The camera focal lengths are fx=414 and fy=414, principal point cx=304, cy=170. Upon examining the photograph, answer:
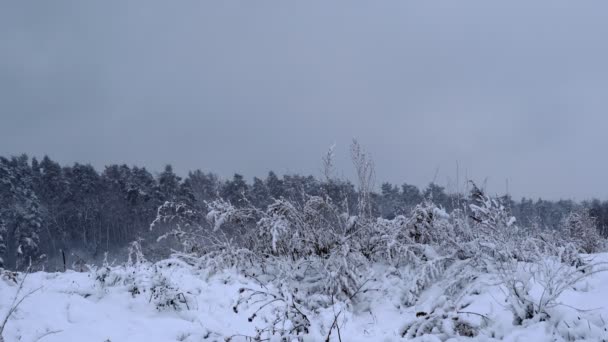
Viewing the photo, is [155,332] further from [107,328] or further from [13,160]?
[13,160]

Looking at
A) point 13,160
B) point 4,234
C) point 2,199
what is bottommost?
point 4,234

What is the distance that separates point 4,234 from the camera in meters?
40.0

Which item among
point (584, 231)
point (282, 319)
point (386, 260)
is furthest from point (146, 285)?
point (584, 231)

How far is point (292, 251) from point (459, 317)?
3.80 m

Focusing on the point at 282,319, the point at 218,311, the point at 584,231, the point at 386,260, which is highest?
the point at 386,260

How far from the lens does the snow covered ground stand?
3.76 metres

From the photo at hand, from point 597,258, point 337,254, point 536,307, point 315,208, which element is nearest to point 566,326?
point 536,307

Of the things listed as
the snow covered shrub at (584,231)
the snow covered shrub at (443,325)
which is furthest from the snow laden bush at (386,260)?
the snow covered shrub at (584,231)

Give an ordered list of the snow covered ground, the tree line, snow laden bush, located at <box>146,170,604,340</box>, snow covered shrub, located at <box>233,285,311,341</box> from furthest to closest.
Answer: the tree line, snow laden bush, located at <box>146,170,604,340</box>, the snow covered ground, snow covered shrub, located at <box>233,285,311,341</box>

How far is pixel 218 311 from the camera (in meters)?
5.24

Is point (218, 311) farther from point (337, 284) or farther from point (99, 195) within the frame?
point (99, 195)

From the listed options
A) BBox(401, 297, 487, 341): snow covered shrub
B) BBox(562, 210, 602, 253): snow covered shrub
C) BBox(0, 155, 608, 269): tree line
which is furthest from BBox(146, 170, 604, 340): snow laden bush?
BBox(0, 155, 608, 269): tree line

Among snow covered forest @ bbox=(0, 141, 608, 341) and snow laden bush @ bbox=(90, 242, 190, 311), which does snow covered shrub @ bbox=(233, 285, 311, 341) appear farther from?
snow laden bush @ bbox=(90, 242, 190, 311)

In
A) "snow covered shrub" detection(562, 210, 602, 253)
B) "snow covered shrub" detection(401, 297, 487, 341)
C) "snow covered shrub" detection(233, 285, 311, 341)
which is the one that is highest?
"snow covered shrub" detection(233, 285, 311, 341)
